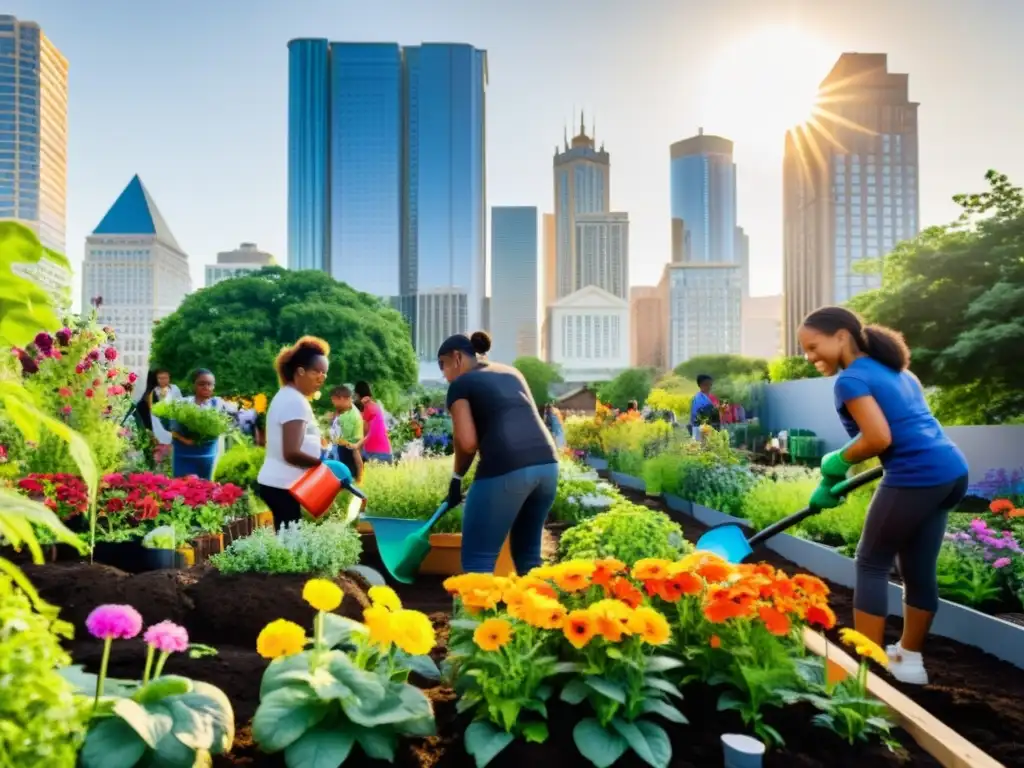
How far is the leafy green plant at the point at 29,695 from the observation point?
132cm

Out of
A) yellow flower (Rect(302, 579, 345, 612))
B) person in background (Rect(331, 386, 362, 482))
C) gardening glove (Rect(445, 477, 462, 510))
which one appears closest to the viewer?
yellow flower (Rect(302, 579, 345, 612))

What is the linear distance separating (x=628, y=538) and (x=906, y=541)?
129 cm

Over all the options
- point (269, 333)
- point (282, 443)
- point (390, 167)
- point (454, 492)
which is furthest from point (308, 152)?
point (454, 492)

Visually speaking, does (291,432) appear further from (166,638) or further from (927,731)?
(927,731)

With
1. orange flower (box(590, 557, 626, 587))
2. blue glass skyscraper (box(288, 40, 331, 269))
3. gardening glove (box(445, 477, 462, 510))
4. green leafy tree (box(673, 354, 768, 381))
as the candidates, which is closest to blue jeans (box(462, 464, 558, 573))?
gardening glove (box(445, 477, 462, 510))

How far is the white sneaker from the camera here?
3.26 metres

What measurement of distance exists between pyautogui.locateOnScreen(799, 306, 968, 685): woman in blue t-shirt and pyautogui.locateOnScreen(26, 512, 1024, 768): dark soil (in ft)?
1.08

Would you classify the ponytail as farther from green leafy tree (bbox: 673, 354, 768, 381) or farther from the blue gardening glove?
green leafy tree (bbox: 673, 354, 768, 381)

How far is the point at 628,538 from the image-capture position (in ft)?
13.2

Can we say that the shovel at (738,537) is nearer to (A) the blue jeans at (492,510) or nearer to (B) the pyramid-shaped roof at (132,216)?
(A) the blue jeans at (492,510)

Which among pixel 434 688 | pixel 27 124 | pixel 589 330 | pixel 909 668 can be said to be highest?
pixel 27 124

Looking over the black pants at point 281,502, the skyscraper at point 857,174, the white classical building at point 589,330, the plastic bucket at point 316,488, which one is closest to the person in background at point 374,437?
the black pants at point 281,502

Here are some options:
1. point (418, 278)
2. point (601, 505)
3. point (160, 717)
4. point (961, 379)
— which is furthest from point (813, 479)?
point (418, 278)

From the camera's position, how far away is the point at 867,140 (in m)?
117
